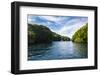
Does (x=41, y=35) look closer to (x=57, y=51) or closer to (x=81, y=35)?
(x=57, y=51)

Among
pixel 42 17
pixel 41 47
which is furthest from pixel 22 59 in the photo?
pixel 42 17

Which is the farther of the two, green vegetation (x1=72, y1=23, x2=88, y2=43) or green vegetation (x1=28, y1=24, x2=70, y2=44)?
green vegetation (x1=72, y1=23, x2=88, y2=43)

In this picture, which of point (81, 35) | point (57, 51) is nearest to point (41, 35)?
point (57, 51)

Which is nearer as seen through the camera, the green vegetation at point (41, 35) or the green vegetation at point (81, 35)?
the green vegetation at point (41, 35)

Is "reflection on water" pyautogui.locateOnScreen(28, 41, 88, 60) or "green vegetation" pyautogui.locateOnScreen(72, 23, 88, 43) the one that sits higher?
"green vegetation" pyautogui.locateOnScreen(72, 23, 88, 43)

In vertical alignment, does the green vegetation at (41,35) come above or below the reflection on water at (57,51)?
above
